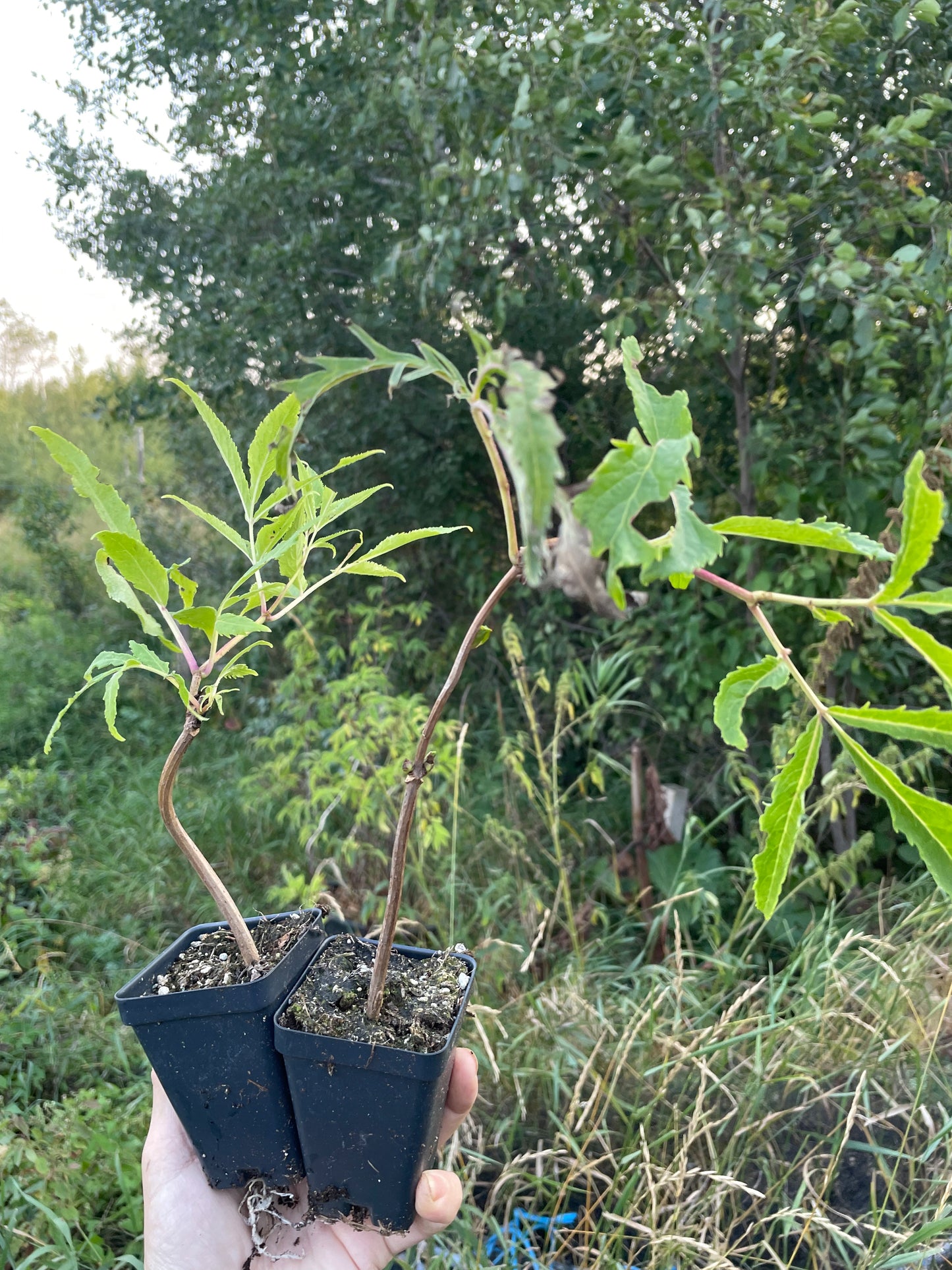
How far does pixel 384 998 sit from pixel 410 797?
9.8 inches

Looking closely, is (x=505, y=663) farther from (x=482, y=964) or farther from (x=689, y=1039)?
(x=689, y=1039)

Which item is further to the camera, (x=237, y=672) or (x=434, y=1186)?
(x=434, y=1186)

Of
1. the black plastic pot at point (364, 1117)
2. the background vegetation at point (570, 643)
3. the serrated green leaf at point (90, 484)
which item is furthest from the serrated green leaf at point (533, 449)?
the background vegetation at point (570, 643)

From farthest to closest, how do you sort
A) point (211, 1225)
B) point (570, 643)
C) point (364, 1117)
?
point (570, 643) → point (211, 1225) → point (364, 1117)

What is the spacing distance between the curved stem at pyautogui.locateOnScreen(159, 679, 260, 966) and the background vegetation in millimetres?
773

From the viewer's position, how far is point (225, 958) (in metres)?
0.81

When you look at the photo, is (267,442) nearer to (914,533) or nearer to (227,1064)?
(914,533)

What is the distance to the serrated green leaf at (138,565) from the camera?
57cm

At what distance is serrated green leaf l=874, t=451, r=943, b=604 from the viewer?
42 cm

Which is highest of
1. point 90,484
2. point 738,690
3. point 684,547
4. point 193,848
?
point 90,484

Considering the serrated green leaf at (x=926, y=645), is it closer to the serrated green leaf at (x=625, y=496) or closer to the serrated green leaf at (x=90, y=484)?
the serrated green leaf at (x=625, y=496)

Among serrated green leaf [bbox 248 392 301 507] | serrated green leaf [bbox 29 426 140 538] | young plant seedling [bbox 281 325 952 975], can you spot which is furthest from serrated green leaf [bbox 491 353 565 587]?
serrated green leaf [bbox 29 426 140 538]

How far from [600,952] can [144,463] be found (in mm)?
4778

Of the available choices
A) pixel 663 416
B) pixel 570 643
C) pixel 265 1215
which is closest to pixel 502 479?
pixel 663 416
